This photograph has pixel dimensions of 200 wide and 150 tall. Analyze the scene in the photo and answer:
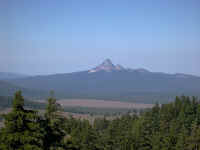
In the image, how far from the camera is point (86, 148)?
32938 mm

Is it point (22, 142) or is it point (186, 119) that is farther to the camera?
point (186, 119)

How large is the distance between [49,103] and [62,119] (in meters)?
1.21

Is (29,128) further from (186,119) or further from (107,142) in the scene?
(186,119)

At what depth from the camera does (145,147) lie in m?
34.2


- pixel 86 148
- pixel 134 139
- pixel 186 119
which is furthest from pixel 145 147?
pixel 186 119

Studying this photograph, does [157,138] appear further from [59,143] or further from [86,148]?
[59,143]

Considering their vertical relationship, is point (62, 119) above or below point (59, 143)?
above

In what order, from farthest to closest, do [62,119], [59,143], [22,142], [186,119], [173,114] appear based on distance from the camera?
[173,114] < [186,119] < [62,119] < [59,143] < [22,142]

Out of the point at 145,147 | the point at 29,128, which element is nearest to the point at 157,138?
the point at 145,147

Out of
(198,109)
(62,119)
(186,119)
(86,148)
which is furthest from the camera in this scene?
(198,109)

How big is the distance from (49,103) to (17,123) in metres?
4.44

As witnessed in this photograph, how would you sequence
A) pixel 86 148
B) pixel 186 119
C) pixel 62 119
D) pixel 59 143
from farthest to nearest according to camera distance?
pixel 186 119 < pixel 86 148 < pixel 62 119 < pixel 59 143

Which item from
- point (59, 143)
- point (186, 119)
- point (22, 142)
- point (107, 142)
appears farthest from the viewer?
point (186, 119)

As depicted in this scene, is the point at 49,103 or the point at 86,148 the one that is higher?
the point at 49,103
